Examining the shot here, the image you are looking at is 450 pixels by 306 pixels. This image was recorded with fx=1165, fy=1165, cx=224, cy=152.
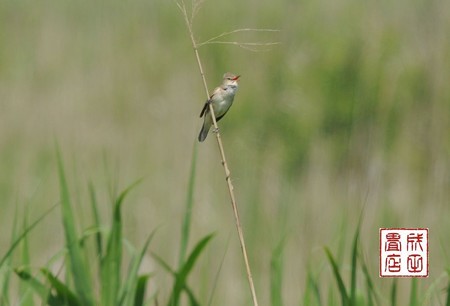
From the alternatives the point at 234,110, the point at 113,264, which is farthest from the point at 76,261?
the point at 234,110

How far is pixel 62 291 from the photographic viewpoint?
1.95 meters

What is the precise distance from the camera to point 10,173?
4.72 m

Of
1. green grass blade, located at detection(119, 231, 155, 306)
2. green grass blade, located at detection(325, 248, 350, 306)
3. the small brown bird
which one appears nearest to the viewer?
the small brown bird

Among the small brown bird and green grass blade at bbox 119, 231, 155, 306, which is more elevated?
the small brown bird

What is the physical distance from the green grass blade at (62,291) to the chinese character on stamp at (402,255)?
52 centimetres

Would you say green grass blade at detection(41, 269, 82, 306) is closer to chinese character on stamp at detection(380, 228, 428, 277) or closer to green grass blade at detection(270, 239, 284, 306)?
green grass blade at detection(270, 239, 284, 306)

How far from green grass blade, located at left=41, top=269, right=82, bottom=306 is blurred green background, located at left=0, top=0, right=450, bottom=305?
6.15 ft

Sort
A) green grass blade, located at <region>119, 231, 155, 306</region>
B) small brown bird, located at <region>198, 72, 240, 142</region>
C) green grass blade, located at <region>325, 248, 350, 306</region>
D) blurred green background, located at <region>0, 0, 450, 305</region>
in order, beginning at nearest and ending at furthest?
small brown bird, located at <region>198, 72, 240, 142</region>, green grass blade, located at <region>325, 248, 350, 306</region>, green grass blade, located at <region>119, 231, 155, 306</region>, blurred green background, located at <region>0, 0, 450, 305</region>

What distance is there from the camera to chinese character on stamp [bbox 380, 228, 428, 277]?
189 cm

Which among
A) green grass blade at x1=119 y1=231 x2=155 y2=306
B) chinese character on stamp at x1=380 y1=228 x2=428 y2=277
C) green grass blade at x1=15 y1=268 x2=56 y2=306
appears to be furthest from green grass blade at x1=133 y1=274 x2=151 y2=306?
chinese character on stamp at x1=380 y1=228 x2=428 y2=277

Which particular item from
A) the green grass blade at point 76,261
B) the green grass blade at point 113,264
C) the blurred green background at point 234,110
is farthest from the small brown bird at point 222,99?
the blurred green background at point 234,110

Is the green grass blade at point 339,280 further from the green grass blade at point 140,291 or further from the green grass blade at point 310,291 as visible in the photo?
the green grass blade at point 140,291

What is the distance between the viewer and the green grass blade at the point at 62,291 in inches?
75.7

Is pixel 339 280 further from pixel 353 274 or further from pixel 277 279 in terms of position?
pixel 277 279
